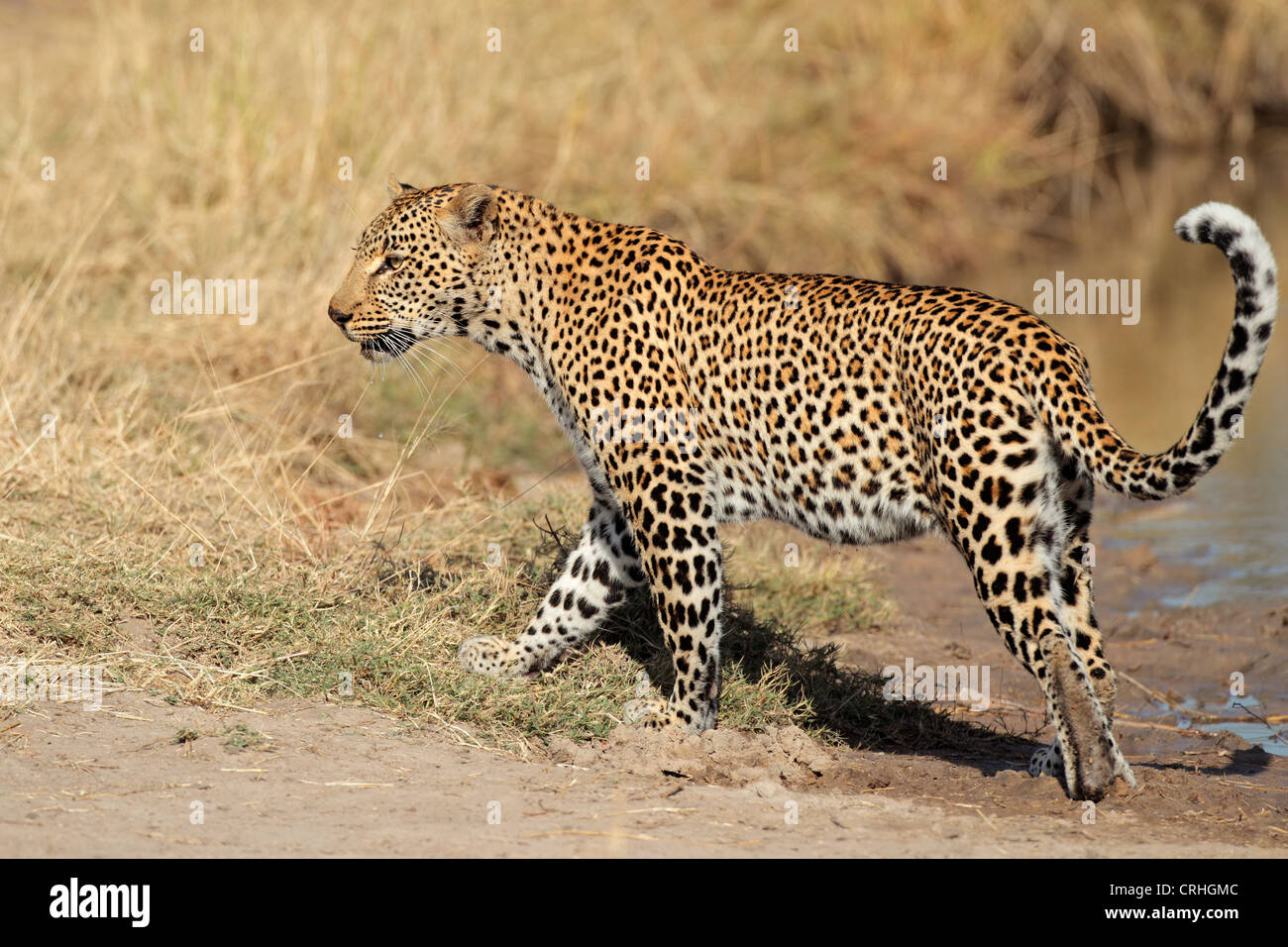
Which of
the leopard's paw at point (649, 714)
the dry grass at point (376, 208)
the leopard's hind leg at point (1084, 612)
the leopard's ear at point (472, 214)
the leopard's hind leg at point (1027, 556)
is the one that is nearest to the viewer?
the leopard's hind leg at point (1027, 556)

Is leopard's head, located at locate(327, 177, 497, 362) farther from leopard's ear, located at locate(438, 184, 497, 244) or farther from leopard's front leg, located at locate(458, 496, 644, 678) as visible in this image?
leopard's front leg, located at locate(458, 496, 644, 678)

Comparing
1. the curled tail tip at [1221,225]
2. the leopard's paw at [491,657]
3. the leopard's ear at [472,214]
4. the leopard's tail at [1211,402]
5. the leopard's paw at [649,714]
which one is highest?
the leopard's ear at [472,214]

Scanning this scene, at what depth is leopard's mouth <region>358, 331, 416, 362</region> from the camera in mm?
6664

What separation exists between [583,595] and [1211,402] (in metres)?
2.70

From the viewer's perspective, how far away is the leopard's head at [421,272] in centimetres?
656

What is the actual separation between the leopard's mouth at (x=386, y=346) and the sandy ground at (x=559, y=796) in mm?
1484

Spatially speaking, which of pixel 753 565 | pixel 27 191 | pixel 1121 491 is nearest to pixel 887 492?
pixel 1121 491

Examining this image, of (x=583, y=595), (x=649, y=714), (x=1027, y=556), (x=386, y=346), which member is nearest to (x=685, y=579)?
(x=649, y=714)

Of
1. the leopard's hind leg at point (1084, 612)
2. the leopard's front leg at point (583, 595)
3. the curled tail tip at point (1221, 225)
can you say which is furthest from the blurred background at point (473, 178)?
the curled tail tip at point (1221, 225)

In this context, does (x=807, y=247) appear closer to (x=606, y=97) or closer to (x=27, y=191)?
(x=606, y=97)

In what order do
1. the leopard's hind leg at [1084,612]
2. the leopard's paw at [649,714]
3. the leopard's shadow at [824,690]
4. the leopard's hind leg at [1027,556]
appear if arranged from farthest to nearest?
the leopard's shadow at [824,690]
the leopard's paw at [649,714]
the leopard's hind leg at [1084,612]
the leopard's hind leg at [1027,556]

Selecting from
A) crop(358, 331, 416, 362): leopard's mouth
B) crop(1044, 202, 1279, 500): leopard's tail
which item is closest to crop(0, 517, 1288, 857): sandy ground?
crop(1044, 202, 1279, 500): leopard's tail

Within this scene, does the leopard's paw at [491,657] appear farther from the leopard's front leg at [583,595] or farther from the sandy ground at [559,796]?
the sandy ground at [559,796]

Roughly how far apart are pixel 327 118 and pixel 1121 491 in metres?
8.03
